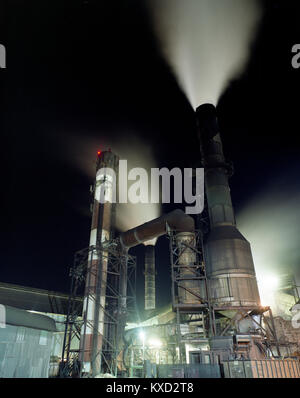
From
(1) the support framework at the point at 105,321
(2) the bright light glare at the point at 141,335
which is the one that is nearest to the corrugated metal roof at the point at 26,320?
(1) the support framework at the point at 105,321

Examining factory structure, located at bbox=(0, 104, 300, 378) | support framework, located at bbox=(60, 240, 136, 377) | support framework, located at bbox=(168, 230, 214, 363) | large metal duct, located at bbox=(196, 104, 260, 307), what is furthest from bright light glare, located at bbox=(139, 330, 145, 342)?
large metal duct, located at bbox=(196, 104, 260, 307)

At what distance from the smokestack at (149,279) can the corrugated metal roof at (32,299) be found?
906cm

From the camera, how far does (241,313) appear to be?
17.3 m

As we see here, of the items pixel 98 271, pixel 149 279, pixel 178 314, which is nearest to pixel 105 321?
pixel 98 271

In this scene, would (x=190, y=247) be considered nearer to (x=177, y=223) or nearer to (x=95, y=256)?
(x=177, y=223)

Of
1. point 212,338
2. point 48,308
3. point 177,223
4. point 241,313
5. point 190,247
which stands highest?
point 177,223

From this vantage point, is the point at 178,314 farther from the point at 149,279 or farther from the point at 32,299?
the point at 149,279

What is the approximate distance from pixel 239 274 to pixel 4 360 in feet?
52.3

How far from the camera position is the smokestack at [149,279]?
3278cm

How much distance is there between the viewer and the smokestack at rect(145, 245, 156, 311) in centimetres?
3278

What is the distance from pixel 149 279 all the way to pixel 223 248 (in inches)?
680

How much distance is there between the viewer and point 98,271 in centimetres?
2261
